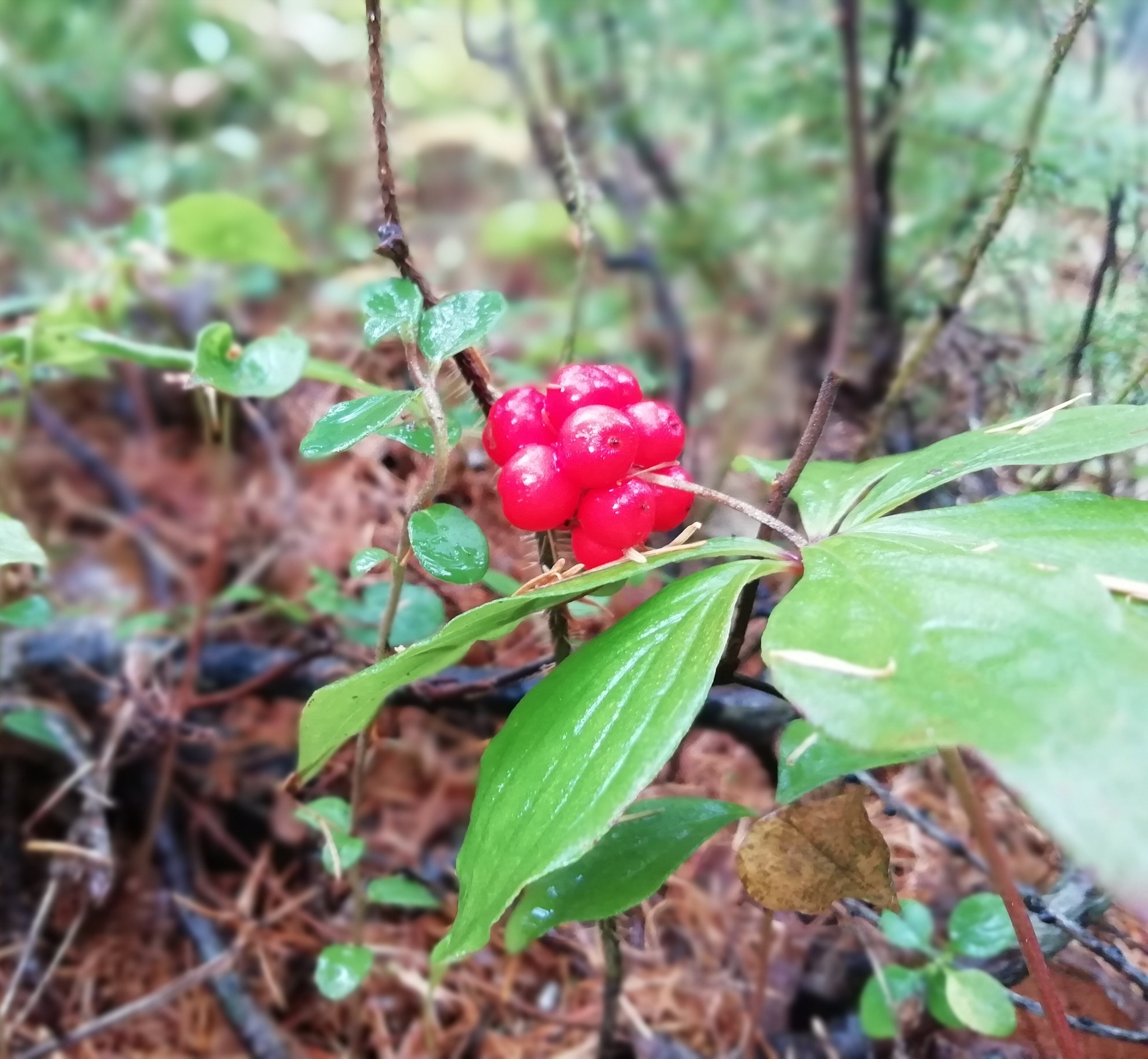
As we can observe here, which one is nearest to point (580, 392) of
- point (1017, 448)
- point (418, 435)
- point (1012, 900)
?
point (418, 435)

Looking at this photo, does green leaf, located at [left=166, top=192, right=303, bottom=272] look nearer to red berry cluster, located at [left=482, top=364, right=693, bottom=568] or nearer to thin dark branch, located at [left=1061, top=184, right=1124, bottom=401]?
red berry cluster, located at [left=482, top=364, right=693, bottom=568]

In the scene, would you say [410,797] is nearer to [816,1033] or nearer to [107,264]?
[816,1033]

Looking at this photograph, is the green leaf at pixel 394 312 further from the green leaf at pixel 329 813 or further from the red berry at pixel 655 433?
the green leaf at pixel 329 813

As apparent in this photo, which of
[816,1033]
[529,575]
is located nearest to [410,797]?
[529,575]

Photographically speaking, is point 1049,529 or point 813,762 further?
point 813,762

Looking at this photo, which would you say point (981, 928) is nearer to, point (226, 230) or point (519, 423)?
point (519, 423)

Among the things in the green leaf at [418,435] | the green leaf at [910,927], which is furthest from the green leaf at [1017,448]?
the green leaf at [910,927]
